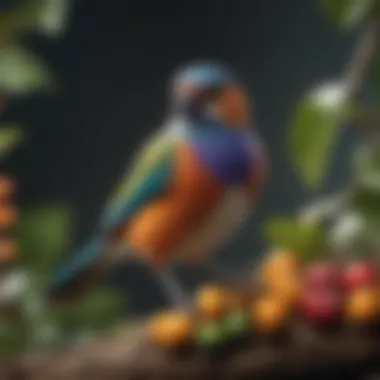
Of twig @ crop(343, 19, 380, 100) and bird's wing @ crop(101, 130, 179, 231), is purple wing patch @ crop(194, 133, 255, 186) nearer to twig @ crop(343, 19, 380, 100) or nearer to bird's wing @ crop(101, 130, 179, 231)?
bird's wing @ crop(101, 130, 179, 231)

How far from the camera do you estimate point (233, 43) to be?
3.32 feet

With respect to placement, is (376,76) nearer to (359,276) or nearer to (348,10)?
(348,10)

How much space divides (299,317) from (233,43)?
0.29m

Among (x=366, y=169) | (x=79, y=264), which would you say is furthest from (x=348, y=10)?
(x=79, y=264)

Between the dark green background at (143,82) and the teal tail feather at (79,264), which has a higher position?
the dark green background at (143,82)

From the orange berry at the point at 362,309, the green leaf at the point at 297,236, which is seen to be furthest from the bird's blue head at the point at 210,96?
the orange berry at the point at 362,309

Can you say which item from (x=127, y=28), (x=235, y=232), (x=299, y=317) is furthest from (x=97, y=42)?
(x=299, y=317)

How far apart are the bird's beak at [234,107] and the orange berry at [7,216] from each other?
0.23 metres

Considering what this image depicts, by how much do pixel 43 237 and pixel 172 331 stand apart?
17 centimetres

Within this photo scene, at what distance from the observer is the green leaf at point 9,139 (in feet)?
3.21

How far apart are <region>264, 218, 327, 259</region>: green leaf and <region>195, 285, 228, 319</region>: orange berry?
0.08 meters

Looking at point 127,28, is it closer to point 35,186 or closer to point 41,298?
point 35,186

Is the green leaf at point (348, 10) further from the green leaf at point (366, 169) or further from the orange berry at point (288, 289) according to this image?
the orange berry at point (288, 289)

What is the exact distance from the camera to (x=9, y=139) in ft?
3.22
